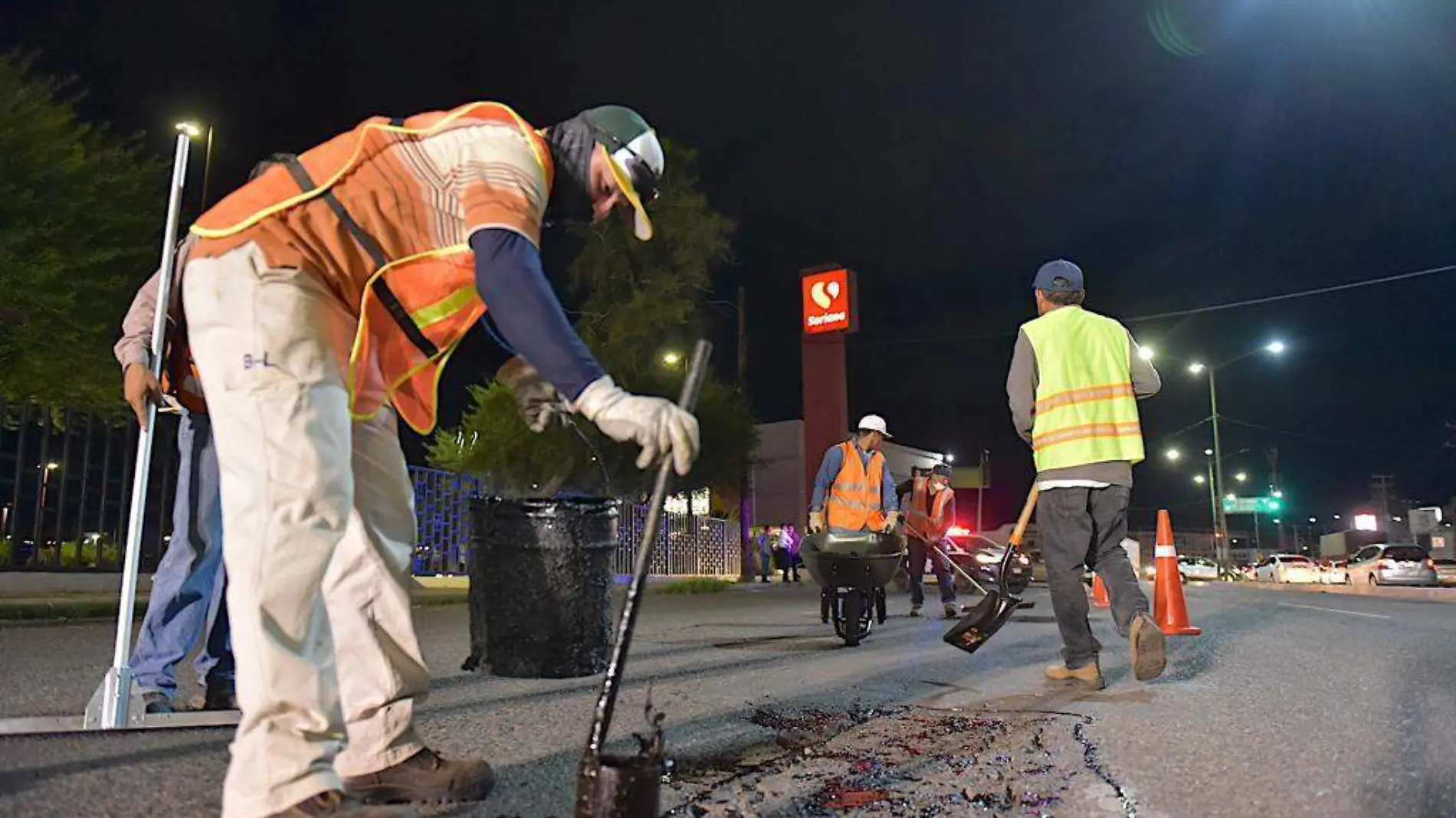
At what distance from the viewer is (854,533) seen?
22.7ft

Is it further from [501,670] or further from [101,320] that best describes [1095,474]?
[101,320]

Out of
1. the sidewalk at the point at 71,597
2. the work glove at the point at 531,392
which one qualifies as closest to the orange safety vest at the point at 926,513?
the sidewalk at the point at 71,597

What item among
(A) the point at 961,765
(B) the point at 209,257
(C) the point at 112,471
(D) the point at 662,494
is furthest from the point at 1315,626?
(C) the point at 112,471

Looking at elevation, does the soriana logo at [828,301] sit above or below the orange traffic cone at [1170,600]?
above

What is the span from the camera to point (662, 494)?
1.98m

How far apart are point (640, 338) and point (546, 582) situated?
21782mm

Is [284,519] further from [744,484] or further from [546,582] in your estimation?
[744,484]

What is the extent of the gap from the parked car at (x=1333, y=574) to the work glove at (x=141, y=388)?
35.7 m

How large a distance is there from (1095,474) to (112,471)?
1089cm

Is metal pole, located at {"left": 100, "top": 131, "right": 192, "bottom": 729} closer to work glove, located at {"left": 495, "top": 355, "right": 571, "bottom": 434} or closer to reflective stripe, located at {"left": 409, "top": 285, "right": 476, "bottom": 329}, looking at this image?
work glove, located at {"left": 495, "top": 355, "right": 571, "bottom": 434}

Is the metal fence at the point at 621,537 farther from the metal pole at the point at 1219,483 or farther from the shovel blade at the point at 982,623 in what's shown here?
the metal pole at the point at 1219,483

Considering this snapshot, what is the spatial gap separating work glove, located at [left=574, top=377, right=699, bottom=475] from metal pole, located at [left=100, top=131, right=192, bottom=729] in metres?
2.21

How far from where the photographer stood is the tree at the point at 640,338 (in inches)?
967

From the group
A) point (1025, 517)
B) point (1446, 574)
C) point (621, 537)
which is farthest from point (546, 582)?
point (1446, 574)
